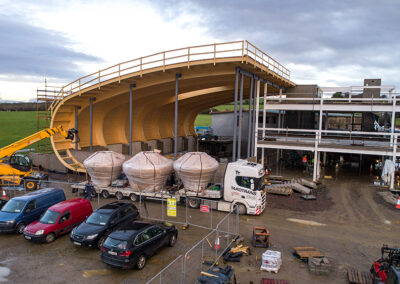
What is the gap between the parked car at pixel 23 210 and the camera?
13.5m

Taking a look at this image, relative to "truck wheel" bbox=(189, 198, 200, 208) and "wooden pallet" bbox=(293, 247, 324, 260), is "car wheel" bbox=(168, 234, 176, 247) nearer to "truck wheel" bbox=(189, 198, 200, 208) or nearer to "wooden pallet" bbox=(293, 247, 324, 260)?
"wooden pallet" bbox=(293, 247, 324, 260)

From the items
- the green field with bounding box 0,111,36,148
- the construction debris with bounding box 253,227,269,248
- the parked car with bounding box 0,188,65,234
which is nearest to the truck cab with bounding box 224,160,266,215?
the construction debris with bounding box 253,227,269,248

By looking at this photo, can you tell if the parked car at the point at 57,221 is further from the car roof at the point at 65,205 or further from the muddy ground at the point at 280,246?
the muddy ground at the point at 280,246

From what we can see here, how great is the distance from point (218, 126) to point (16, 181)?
102 feet

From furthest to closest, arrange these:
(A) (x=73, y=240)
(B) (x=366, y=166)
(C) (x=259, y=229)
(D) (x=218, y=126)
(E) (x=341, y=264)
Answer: (D) (x=218, y=126) → (B) (x=366, y=166) → (C) (x=259, y=229) → (A) (x=73, y=240) → (E) (x=341, y=264)

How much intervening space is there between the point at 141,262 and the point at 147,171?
832cm

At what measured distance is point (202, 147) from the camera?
4347cm

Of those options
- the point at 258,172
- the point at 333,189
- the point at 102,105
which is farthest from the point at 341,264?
the point at 102,105

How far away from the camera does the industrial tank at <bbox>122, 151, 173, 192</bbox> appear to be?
1858 cm

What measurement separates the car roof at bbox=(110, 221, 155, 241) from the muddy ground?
1.22 meters

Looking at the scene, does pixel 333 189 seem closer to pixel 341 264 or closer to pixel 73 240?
pixel 341 264

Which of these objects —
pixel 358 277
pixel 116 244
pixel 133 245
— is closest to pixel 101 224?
pixel 116 244

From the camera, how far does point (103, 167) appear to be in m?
20.0

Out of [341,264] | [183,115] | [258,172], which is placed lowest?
[341,264]
